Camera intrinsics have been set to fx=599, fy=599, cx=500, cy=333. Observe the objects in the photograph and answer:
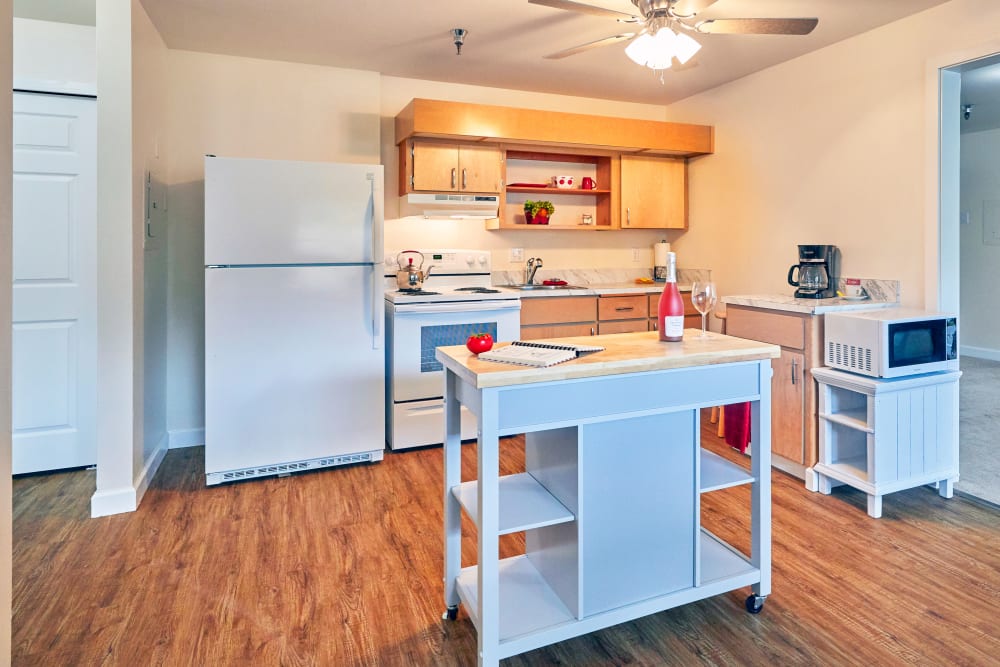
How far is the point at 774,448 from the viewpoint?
10.9 ft

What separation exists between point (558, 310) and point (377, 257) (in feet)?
4.44

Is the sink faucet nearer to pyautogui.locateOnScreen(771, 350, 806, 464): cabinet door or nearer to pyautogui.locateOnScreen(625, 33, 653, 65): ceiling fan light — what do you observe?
pyautogui.locateOnScreen(771, 350, 806, 464): cabinet door

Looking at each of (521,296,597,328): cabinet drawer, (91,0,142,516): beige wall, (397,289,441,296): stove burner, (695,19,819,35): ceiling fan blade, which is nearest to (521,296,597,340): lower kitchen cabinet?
(521,296,597,328): cabinet drawer

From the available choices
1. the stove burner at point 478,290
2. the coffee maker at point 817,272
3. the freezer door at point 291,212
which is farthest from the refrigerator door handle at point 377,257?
the coffee maker at point 817,272

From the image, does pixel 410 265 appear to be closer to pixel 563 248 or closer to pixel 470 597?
pixel 563 248

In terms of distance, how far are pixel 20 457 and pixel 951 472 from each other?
477cm

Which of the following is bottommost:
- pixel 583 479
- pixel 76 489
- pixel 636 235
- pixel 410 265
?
pixel 76 489

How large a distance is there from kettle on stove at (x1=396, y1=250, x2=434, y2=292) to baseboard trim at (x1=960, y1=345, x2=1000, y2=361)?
5982mm

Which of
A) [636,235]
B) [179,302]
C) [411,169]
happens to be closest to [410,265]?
[411,169]

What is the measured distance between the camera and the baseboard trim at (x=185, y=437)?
147 inches

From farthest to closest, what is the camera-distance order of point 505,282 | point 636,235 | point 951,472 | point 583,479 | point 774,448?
point 636,235
point 505,282
point 774,448
point 951,472
point 583,479

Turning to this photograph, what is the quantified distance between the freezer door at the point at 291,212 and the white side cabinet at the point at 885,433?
2.49m

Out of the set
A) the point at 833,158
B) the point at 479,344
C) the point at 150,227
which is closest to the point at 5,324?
the point at 479,344

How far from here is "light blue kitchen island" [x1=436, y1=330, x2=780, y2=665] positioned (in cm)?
162
